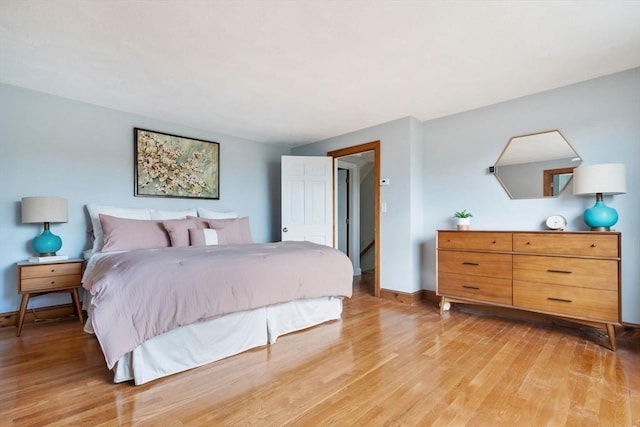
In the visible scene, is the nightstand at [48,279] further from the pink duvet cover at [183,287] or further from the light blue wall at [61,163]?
the pink duvet cover at [183,287]

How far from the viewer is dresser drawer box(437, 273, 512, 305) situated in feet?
9.77

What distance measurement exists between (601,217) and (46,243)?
198 inches

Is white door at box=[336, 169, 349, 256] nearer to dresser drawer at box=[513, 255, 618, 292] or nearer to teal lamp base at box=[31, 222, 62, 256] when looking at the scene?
dresser drawer at box=[513, 255, 618, 292]

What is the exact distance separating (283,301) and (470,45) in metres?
2.45

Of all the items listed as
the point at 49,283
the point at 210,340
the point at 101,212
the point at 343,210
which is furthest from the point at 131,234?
the point at 343,210

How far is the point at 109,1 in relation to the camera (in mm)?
1816

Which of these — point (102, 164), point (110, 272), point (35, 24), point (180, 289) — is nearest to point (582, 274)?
point (180, 289)

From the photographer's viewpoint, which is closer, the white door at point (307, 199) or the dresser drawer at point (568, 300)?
the dresser drawer at point (568, 300)

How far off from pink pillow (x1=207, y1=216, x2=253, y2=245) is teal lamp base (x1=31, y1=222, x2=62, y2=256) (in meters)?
1.44

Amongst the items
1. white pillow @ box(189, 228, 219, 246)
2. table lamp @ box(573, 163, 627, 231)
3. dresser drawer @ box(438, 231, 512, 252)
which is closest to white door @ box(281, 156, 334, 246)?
white pillow @ box(189, 228, 219, 246)

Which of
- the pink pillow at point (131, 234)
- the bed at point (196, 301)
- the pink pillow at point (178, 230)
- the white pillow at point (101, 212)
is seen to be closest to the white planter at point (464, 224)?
the bed at point (196, 301)

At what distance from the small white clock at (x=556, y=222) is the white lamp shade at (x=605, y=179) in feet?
1.43

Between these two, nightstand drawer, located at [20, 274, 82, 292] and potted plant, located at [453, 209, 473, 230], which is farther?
potted plant, located at [453, 209, 473, 230]

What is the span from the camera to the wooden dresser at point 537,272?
246 centimetres
